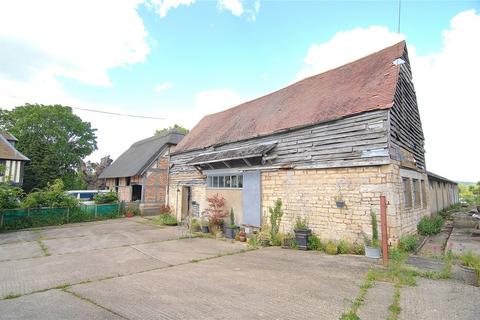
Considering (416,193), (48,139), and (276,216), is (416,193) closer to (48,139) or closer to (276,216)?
(276,216)

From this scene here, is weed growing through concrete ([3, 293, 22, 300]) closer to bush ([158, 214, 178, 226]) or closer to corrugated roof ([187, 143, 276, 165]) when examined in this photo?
corrugated roof ([187, 143, 276, 165])

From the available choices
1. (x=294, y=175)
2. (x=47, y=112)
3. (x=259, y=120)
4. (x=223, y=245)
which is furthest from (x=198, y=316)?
(x=47, y=112)

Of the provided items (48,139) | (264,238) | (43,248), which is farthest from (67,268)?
(48,139)

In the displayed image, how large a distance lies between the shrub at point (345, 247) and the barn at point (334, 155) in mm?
224

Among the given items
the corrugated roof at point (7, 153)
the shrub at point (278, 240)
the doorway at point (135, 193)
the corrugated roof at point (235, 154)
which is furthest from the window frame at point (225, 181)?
the corrugated roof at point (7, 153)

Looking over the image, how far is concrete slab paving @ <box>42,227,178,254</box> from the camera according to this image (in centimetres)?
868

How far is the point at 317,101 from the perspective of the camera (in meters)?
10.1

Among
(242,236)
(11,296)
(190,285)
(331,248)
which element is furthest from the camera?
(242,236)

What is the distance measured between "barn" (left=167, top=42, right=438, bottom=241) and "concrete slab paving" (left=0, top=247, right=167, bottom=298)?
4.76 m

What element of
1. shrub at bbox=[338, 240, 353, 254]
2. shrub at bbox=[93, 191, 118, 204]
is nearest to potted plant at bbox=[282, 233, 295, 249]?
shrub at bbox=[338, 240, 353, 254]

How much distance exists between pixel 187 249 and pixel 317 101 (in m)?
7.29

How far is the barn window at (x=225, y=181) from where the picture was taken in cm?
1121

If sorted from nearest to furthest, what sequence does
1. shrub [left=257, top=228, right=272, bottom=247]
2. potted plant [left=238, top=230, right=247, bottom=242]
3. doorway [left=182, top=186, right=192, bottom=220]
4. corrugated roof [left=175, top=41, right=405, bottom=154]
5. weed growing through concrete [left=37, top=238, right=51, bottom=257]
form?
weed growing through concrete [left=37, top=238, right=51, bottom=257] → corrugated roof [left=175, top=41, right=405, bottom=154] → shrub [left=257, top=228, right=272, bottom=247] → potted plant [left=238, top=230, right=247, bottom=242] → doorway [left=182, top=186, right=192, bottom=220]

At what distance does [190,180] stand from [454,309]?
39.7ft
